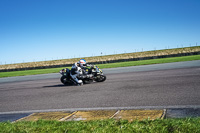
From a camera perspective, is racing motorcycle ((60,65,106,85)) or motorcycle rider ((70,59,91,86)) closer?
motorcycle rider ((70,59,91,86))

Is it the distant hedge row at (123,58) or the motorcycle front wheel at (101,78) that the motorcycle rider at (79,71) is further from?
the distant hedge row at (123,58)

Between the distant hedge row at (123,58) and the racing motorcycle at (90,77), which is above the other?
the distant hedge row at (123,58)

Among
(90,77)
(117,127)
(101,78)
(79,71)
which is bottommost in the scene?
(117,127)

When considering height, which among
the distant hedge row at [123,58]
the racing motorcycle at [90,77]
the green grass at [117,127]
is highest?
the distant hedge row at [123,58]

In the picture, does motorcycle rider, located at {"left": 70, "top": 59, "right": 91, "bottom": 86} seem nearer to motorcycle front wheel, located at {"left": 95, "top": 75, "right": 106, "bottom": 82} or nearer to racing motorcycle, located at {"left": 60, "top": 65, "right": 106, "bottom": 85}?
racing motorcycle, located at {"left": 60, "top": 65, "right": 106, "bottom": 85}

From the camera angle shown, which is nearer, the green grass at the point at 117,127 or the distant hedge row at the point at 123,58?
the green grass at the point at 117,127

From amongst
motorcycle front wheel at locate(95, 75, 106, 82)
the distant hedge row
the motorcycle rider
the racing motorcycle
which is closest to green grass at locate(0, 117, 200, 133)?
the motorcycle rider

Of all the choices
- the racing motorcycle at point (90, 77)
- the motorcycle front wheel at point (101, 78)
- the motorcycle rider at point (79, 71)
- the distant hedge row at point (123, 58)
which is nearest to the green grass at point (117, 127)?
the motorcycle rider at point (79, 71)

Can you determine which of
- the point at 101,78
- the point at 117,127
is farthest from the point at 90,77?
the point at 117,127

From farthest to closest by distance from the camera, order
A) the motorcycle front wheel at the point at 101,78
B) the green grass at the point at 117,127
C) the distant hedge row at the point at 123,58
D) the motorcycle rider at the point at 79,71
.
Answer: the distant hedge row at the point at 123,58, the motorcycle front wheel at the point at 101,78, the motorcycle rider at the point at 79,71, the green grass at the point at 117,127

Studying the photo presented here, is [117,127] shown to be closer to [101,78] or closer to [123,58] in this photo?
[101,78]

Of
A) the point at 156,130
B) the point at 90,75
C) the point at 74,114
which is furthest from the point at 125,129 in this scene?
the point at 90,75

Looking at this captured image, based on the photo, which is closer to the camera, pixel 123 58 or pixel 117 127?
pixel 117 127

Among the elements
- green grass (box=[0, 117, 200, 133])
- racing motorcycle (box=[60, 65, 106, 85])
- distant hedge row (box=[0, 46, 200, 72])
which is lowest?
green grass (box=[0, 117, 200, 133])
